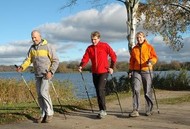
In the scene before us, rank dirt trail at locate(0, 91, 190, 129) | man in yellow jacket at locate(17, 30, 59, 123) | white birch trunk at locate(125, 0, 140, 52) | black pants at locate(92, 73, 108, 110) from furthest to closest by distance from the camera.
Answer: white birch trunk at locate(125, 0, 140, 52) → black pants at locate(92, 73, 108, 110) → man in yellow jacket at locate(17, 30, 59, 123) → dirt trail at locate(0, 91, 190, 129)

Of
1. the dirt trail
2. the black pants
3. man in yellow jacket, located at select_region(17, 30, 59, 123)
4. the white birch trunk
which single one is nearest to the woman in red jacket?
the black pants

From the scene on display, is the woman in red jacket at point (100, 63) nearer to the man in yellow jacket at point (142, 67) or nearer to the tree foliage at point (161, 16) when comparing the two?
the man in yellow jacket at point (142, 67)

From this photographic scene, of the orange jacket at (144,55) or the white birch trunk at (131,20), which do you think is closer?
the orange jacket at (144,55)

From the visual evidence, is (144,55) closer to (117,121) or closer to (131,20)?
(117,121)

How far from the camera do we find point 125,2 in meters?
21.4

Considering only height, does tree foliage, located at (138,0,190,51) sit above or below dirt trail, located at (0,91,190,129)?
above

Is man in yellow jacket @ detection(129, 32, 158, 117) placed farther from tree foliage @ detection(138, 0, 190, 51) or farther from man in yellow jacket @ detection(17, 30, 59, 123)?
tree foliage @ detection(138, 0, 190, 51)

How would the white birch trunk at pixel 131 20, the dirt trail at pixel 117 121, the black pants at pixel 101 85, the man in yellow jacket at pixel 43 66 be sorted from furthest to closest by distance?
1. the white birch trunk at pixel 131 20
2. the black pants at pixel 101 85
3. the man in yellow jacket at pixel 43 66
4. the dirt trail at pixel 117 121

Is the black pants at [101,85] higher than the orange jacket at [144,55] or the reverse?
Result: the reverse

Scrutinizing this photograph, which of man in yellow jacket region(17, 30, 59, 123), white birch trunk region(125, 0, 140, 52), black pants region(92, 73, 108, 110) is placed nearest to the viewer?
man in yellow jacket region(17, 30, 59, 123)

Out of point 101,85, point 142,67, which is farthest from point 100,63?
point 142,67

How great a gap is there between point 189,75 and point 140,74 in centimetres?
1319

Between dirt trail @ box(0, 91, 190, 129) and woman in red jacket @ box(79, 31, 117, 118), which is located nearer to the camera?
dirt trail @ box(0, 91, 190, 129)

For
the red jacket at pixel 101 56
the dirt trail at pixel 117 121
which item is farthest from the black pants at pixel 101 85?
the dirt trail at pixel 117 121
